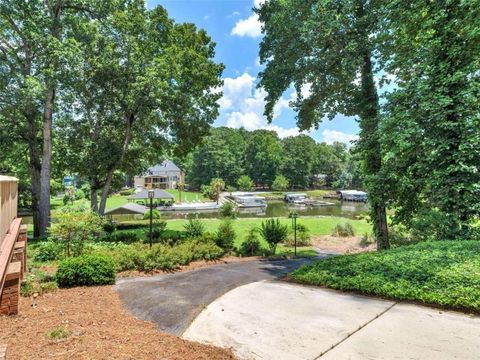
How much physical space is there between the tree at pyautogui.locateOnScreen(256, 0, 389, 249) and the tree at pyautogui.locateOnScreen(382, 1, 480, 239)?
2.77 feet

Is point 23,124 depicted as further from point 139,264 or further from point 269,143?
point 269,143

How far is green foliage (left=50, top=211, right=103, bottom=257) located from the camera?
7.69 metres

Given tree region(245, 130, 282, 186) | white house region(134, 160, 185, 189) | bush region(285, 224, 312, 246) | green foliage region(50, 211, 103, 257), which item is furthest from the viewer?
tree region(245, 130, 282, 186)

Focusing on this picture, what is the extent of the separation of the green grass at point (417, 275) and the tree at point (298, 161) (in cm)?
5802

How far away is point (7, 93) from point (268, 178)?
55.1m

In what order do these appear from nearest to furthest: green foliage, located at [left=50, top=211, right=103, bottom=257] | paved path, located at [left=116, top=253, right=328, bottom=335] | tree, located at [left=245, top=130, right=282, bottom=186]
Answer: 1. paved path, located at [left=116, top=253, right=328, bottom=335]
2. green foliage, located at [left=50, top=211, right=103, bottom=257]
3. tree, located at [left=245, top=130, right=282, bottom=186]

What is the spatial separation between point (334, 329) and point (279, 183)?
2253 inches

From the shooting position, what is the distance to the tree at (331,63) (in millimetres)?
9656

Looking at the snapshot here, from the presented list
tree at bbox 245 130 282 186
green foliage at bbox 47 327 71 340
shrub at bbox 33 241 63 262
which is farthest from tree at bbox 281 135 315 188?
green foliage at bbox 47 327 71 340

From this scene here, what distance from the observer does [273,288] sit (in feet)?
20.1

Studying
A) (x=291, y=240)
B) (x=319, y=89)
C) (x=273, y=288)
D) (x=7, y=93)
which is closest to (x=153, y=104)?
(x=7, y=93)

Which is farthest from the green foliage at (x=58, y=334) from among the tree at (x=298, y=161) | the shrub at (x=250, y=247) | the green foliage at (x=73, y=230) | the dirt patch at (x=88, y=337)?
the tree at (x=298, y=161)

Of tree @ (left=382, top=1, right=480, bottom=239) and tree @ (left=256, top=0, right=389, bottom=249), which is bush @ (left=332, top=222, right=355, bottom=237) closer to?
tree @ (left=256, top=0, right=389, bottom=249)

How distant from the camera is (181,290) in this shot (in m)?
6.22
